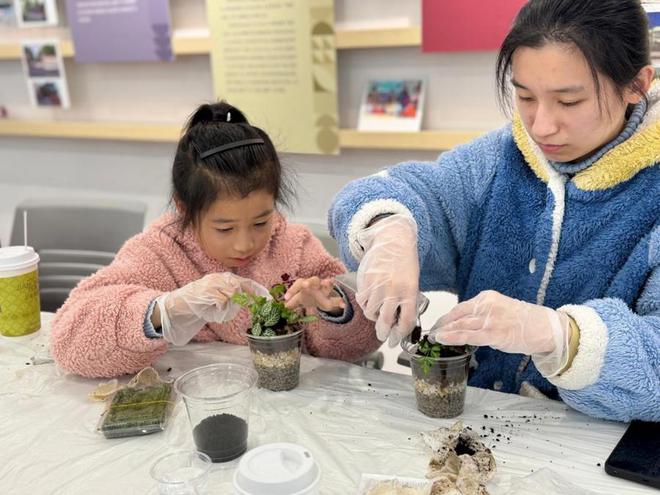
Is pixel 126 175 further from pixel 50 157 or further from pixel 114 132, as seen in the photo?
pixel 50 157

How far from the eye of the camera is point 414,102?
2.40 metres

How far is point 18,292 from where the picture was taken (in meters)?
1.37

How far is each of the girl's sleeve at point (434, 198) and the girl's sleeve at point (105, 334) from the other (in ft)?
1.36

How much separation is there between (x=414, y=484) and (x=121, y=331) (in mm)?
636

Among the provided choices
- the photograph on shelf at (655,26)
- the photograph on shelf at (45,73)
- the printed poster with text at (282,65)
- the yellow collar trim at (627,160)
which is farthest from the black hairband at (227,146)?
the photograph on shelf at (45,73)

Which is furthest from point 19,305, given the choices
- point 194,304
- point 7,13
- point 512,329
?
point 7,13

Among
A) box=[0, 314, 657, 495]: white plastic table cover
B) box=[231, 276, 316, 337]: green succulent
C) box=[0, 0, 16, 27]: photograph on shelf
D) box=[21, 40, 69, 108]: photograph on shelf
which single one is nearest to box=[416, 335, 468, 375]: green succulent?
box=[0, 314, 657, 495]: white plastic table cover

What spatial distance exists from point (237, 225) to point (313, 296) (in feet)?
0.79

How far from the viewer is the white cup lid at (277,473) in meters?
0.70

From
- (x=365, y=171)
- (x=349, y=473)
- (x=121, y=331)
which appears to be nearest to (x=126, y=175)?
(x=365, y=171)

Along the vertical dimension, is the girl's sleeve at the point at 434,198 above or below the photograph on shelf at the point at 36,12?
below

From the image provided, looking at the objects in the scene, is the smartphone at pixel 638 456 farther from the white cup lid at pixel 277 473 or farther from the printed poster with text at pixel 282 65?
the printed poster with text at pixel 282 65

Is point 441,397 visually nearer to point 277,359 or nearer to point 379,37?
point 277,359

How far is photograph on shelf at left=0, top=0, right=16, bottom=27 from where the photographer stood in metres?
3.12
